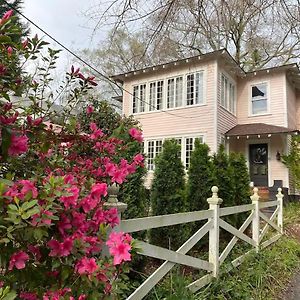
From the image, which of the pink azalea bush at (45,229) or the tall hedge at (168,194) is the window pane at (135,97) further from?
the pink azalea bush at (45,229)

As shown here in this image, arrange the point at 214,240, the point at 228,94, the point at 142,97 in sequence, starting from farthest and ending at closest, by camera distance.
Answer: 1. the point at 142,97
2. the point at 228,94
3. the point at 214,240

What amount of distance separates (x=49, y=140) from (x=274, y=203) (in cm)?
615

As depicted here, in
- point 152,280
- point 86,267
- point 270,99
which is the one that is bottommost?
point 152,280

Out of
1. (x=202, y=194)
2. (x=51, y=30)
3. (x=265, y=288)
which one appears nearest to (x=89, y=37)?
(x=202, y=194)

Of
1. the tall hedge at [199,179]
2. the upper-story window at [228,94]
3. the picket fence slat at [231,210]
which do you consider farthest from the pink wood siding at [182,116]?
the picket fence slat at [231,210]

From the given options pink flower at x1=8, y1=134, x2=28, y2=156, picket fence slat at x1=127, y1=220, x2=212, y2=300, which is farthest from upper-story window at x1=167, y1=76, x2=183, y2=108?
pink flower at x1=8, y1=134, x2=28, y2=156

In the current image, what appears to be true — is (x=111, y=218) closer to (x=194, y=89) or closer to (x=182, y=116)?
(x=182, y=116)

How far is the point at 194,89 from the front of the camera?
13062mm

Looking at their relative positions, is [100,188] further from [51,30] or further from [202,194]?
[51,30]

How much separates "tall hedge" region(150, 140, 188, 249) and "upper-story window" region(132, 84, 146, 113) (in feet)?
32.2

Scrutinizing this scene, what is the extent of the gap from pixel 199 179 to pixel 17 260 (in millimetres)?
4248

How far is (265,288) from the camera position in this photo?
4.02 meters

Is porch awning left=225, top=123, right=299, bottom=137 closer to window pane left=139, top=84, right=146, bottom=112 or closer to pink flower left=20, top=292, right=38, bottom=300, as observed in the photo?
window pane left=139, top=84, right=146, bottom=112

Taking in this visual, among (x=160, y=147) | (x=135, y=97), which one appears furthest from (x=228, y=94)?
(x=135, y=97)
